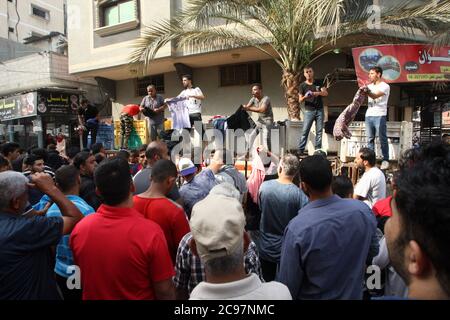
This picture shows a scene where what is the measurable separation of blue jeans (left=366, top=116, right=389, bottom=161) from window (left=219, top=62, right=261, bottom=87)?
5916 mm

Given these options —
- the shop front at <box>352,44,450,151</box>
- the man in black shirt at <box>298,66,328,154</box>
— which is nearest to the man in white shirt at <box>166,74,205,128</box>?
the man in black shirt at <box>298,66,328,154</box>

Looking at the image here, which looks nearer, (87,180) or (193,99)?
(87,180)

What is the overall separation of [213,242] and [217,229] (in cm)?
5

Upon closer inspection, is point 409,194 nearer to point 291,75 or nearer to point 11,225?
point 11,225

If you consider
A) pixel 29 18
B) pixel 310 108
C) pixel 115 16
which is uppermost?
pixel 29 18

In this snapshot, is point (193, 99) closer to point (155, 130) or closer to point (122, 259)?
point (155, 130)

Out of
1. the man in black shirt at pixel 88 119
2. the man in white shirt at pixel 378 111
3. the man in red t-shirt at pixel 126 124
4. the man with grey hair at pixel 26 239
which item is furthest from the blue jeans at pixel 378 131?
the man in black shirt at pixel 88 119

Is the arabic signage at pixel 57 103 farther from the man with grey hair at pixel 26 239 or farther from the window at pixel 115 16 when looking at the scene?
the man with grey hair at pixel 26 239

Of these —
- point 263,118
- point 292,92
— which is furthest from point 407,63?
point 263,118

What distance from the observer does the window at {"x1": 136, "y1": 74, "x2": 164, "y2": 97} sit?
1398 centimetres

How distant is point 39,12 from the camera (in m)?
31.1

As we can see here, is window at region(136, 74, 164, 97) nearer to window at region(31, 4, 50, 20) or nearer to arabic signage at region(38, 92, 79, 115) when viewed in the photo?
arabic signage at region(38, 92, 79, 115)

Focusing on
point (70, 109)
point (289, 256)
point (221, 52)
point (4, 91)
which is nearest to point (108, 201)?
point (289, 256)

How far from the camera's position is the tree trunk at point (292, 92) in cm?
873
